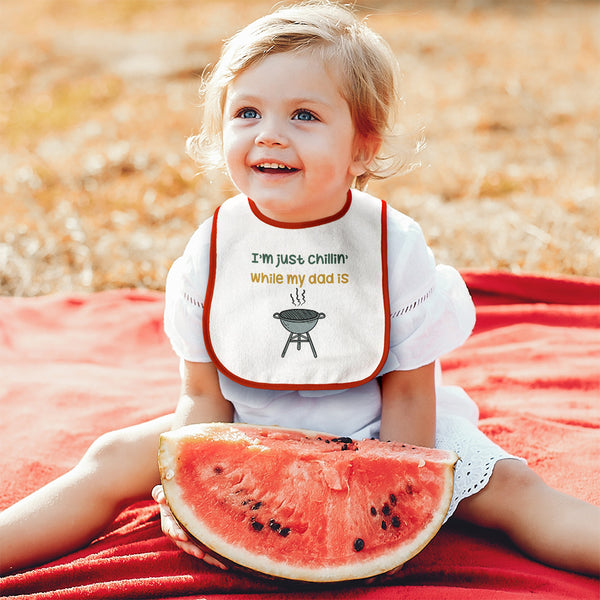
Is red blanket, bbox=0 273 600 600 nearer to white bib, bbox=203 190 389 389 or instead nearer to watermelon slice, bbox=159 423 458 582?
watermelon slice, bbox=159 423 458 582

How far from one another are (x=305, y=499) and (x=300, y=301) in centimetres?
50

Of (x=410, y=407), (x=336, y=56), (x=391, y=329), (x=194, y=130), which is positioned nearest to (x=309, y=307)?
(x=391, y=329)

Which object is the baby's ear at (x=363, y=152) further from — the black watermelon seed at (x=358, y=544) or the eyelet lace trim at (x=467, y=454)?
the black watermelon seed at (x=358, y=544)

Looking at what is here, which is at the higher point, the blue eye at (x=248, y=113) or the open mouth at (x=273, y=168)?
the blue eye at (x=248, y=113)

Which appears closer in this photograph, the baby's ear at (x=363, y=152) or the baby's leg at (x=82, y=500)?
the baby's leg at (x=82, y=500)

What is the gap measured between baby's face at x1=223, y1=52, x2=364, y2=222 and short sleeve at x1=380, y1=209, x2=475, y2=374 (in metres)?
0.24

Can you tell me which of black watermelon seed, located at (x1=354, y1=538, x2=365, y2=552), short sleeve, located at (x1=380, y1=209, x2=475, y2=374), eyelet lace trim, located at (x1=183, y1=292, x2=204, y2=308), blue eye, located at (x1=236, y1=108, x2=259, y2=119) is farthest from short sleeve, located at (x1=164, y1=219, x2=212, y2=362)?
black watermelon seed, located at (x1=354, y1=538, x2=365, y2=552)

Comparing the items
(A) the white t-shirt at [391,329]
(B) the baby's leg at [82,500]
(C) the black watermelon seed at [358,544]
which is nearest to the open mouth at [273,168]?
(A) the white t-shirt at [391,329]

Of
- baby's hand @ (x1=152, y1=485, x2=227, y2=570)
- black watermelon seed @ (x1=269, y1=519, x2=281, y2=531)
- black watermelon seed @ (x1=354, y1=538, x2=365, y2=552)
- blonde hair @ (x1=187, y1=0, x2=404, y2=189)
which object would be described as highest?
blonde hair @ (x1=187, y1=0, x2=404, y2=189)

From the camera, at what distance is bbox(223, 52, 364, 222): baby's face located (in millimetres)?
1710

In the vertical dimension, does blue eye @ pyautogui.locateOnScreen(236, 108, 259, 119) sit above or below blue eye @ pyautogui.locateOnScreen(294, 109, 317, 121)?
above

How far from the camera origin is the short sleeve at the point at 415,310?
1.86 m

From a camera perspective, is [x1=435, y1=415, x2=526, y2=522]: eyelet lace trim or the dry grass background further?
the dry grass background

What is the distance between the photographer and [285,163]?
1.71 m
